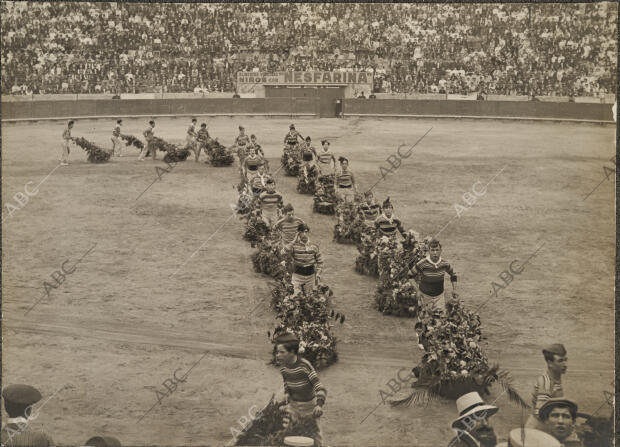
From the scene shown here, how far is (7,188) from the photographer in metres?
25.9

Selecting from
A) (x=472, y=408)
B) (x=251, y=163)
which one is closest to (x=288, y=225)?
(x=251, y=163)

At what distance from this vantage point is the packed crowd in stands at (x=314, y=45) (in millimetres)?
48312

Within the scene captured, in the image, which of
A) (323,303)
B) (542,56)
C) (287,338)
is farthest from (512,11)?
(287,338)

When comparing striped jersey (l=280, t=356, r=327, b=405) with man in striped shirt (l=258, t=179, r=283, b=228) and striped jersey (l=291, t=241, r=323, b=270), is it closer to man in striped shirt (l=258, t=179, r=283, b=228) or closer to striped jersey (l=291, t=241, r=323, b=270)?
striped jersey (l=291, t=241, r=323, b=270)

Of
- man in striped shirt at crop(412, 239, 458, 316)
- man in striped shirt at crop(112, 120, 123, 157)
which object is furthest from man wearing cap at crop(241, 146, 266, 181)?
man in striped shirt at crop(112, 120, 123, 157)

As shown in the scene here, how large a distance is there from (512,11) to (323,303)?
43143 millimetres

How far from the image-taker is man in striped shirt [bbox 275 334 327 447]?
909 centimetres

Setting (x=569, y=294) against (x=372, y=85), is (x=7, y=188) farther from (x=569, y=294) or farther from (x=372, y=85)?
(x=372, y=85)

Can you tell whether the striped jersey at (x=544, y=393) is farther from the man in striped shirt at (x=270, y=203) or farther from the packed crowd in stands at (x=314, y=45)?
the packed crowd in stands at (x=314, y=45)

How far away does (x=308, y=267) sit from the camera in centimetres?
1464

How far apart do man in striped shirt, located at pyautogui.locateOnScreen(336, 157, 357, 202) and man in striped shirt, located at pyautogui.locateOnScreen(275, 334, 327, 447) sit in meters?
12.7

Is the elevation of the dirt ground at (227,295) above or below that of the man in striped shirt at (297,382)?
below

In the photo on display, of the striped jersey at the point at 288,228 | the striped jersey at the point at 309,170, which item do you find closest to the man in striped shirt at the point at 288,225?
the striped jersey at the point at 288,228

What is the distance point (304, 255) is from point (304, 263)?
0.48 feet
